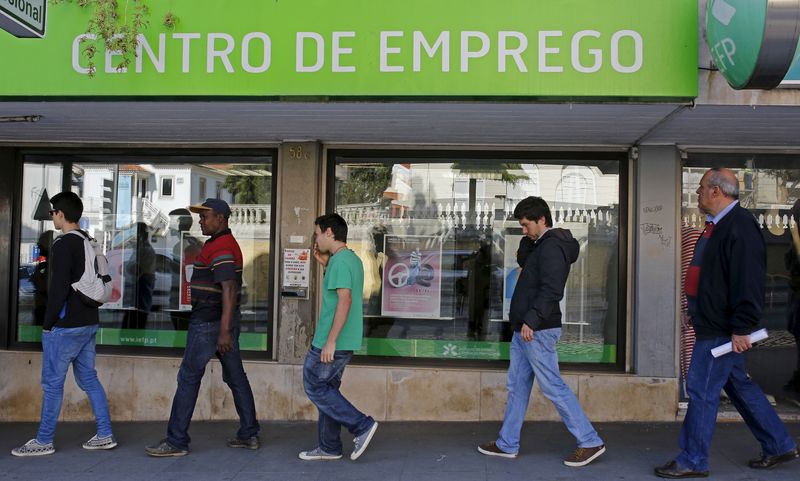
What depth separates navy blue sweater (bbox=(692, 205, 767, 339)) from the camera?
182 inches

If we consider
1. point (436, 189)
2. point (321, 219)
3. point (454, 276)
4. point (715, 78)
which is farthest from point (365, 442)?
point (715, 78)

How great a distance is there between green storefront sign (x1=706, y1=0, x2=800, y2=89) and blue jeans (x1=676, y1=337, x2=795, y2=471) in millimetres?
1636

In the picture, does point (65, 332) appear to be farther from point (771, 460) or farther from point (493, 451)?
point (771, 460)

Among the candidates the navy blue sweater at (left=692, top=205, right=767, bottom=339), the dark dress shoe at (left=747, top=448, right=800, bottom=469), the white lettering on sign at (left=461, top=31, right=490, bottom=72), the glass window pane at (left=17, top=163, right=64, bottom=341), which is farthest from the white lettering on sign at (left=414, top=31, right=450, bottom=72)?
the glass window pane at (left=17, top=163, right=64, bottom=341)

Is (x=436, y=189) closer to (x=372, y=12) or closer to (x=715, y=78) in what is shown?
(x=372, y=12)

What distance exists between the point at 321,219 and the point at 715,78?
280 centimetres

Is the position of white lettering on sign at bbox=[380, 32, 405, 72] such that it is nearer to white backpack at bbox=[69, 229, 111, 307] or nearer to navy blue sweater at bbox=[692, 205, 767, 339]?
navy blue sweater at bbox=[692, 205, 767, 339]

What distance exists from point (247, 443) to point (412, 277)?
2.16 meters

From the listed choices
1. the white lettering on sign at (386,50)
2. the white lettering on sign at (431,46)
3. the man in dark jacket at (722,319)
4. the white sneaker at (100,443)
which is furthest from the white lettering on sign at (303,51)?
the white sneaker at (100,443)

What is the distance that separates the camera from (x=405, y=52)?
5.19m

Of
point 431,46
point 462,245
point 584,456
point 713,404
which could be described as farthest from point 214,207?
point 713,404

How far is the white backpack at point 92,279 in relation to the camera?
569 centimetres

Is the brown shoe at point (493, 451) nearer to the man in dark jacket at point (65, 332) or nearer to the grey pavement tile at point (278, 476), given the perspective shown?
the grey pavement tile at point (278, 476)

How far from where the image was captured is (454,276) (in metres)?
7.06
